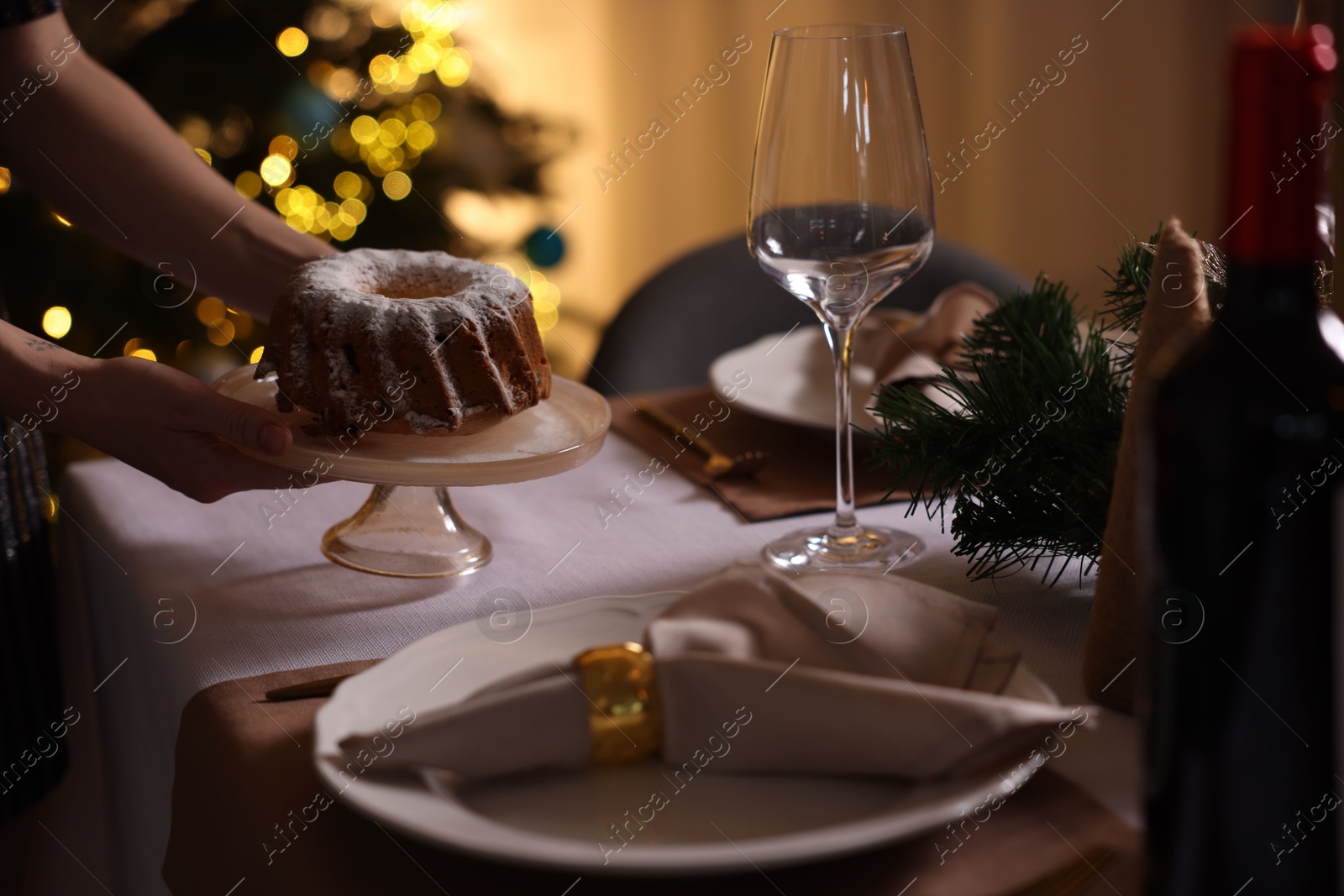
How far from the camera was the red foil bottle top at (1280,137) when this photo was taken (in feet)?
0.94

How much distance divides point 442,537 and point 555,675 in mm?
331

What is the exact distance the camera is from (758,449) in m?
0.99

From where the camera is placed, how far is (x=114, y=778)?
2.69 feet

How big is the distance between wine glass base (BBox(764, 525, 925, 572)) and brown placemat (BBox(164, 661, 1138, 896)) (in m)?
0.27

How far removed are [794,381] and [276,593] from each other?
→ 508 millimetres

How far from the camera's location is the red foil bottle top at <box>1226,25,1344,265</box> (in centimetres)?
29

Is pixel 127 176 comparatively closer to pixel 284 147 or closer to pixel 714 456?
pixel 714 456

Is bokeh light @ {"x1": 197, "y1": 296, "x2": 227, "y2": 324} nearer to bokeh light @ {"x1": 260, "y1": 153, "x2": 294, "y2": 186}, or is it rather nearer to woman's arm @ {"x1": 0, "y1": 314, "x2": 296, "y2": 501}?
bokeh light @ {"x1": 260, "y1": 153, "x2": 294, "y2": 186}

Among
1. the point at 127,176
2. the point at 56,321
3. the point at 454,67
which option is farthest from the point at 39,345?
the point at 454,67

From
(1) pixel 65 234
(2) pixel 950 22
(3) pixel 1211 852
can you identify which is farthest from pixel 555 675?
(2) pixel 950 22

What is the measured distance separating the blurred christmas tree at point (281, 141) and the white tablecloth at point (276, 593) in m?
1.04

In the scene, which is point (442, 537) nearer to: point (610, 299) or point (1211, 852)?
point (1211, 852)

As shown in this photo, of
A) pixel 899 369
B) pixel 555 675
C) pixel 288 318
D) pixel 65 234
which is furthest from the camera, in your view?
pixel 65 234

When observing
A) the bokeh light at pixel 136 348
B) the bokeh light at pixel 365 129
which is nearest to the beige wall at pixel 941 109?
the bokeh light at pixel 365 129
